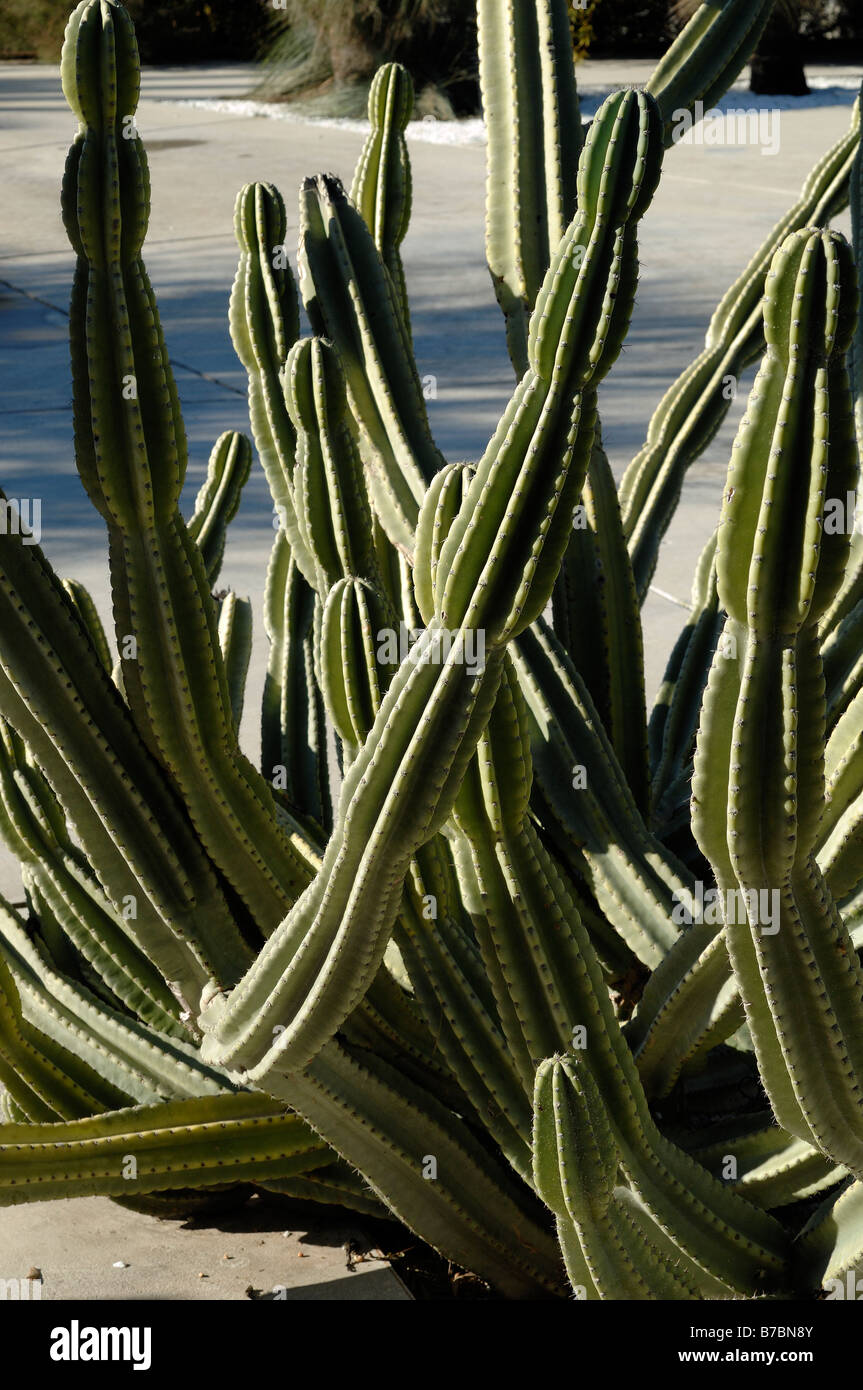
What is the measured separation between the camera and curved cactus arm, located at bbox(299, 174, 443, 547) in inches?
90.9

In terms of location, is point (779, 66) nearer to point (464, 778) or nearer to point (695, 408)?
point (695, 408)

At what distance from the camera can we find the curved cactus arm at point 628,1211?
150 centimetres

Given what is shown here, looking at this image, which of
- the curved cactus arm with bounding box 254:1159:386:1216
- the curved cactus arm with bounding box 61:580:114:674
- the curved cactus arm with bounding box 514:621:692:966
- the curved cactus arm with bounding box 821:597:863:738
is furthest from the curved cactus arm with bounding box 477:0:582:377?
the curved cactus arm with bounding box 254:1159:386:1216

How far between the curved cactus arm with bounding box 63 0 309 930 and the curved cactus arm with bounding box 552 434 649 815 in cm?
74

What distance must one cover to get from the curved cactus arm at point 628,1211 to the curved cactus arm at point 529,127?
1270 mm

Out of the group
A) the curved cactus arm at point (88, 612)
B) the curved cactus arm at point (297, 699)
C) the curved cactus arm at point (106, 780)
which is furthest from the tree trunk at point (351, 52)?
the curved cactus arm at point (106, 780)

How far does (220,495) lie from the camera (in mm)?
2885

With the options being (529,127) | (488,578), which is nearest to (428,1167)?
(488,578)

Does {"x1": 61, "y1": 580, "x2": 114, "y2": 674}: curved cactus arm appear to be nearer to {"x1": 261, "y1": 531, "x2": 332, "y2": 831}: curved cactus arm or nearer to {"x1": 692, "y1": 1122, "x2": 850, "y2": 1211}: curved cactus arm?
{"x1": 261, "y1": 531, "x2": 332, "y2": 831}: curved cactus arm

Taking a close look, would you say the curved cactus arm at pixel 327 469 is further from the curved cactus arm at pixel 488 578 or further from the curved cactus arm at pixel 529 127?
the curved cactus arm at pixel 488 578

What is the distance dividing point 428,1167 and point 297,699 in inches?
41.3
